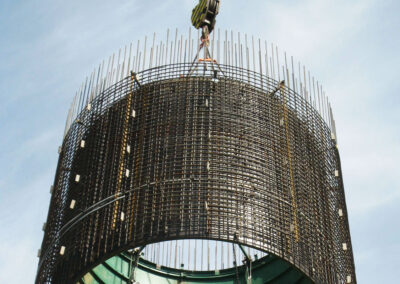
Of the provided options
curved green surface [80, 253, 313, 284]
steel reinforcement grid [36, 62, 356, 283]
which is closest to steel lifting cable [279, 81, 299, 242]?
steel reinforcement grid [36, 62, 356, 283]

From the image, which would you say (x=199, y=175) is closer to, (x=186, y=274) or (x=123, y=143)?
(x=123, y=143)

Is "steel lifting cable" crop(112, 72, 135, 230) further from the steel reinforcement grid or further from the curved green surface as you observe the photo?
the curved green surface

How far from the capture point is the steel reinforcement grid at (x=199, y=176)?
50.6ft

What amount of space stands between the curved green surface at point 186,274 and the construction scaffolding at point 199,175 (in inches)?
77.2

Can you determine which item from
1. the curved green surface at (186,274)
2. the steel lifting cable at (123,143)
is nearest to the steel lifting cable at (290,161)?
the curved green surface at (186,274)

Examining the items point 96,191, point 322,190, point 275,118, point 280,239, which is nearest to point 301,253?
point 280,239

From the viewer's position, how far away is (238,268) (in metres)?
20.6

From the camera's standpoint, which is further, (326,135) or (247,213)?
(326,135)

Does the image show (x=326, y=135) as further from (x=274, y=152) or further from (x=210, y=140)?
(x=210, y=140)

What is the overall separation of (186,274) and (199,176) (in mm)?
6124

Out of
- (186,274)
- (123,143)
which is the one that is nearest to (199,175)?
Answer: (123,143)

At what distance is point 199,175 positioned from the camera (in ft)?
51.8

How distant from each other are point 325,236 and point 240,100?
368cm

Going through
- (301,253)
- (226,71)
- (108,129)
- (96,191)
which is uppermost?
(226,71)
